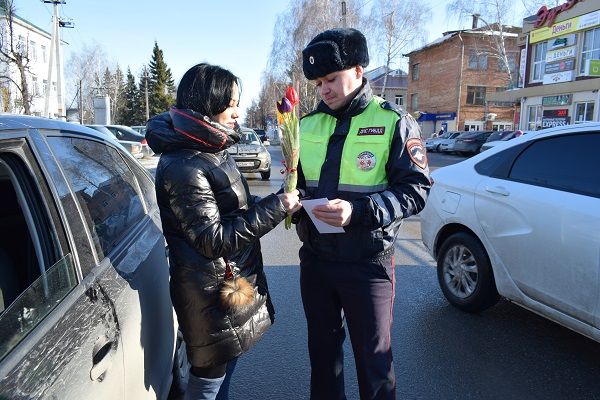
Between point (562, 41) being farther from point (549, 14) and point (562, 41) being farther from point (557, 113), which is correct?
point (557, 113)

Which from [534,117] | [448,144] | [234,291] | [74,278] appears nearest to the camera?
[74,278]

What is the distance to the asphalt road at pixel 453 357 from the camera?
2.75 m

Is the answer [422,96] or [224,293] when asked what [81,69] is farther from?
[224,293]

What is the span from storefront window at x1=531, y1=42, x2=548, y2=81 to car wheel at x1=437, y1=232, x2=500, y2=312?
1105 inches

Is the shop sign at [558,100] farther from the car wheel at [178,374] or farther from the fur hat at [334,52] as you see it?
the car wheel at [178,374]

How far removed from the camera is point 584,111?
24000 mm

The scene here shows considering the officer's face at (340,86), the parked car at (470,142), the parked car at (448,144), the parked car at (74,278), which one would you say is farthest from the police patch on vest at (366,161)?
the parked car at (448,144)

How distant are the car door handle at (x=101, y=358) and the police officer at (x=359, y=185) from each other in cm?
90

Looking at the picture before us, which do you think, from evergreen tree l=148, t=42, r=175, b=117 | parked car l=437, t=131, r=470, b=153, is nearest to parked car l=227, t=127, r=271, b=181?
parked car l=437, t=131, r=470, b=153

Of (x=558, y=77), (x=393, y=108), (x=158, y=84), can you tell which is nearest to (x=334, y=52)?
(x=393, y=108)

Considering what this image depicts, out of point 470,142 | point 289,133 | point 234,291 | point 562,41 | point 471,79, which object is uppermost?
point 471,79

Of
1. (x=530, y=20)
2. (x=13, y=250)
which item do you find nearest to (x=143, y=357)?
(x=13, y=250)

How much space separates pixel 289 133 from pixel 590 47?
27.5 m

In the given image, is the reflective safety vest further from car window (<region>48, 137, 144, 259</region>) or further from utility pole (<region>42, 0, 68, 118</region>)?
utility pole (<region>42, 0, 68, 118</region>)
